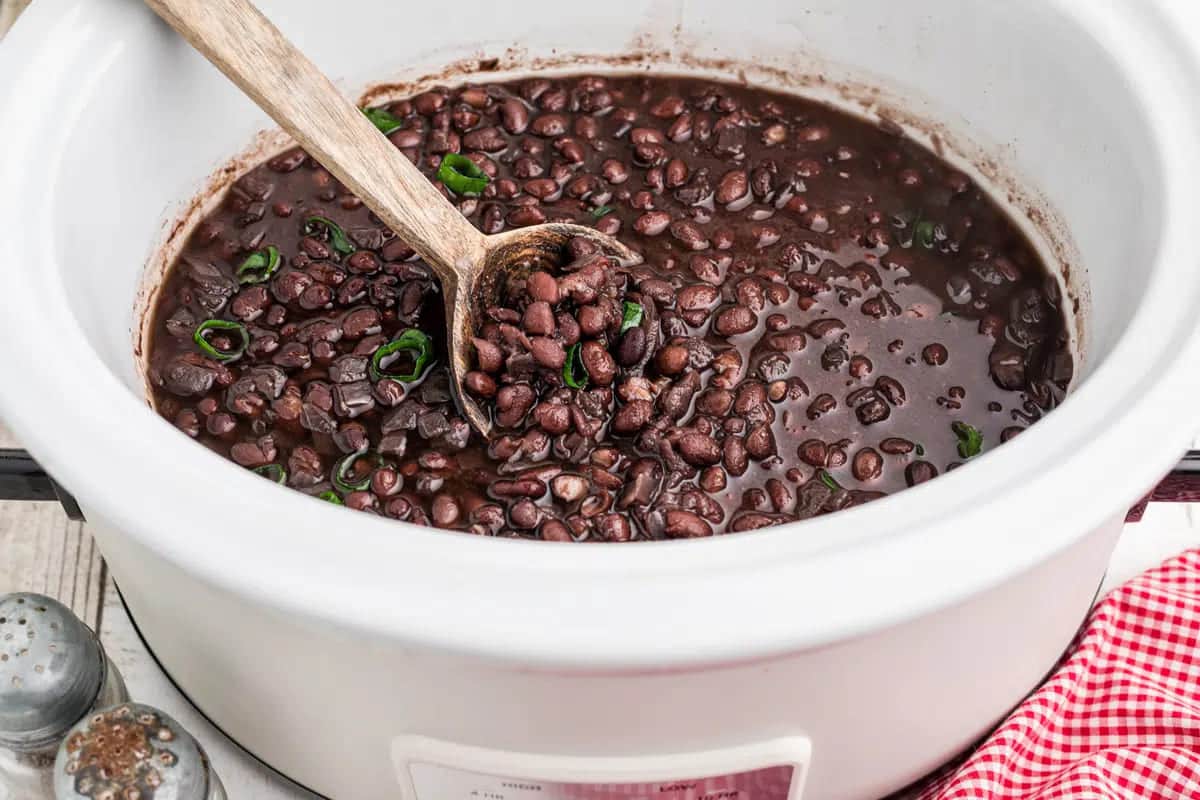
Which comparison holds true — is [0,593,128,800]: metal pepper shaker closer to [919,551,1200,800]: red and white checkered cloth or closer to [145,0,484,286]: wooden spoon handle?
[145,0,484,286]: wooden spoon handle

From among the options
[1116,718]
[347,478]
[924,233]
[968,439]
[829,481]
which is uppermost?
[347,478]

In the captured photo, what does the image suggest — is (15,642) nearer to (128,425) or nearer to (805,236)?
(128,425)

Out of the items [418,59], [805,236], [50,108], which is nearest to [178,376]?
[50,108]

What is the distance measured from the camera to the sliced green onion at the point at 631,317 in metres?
2.21

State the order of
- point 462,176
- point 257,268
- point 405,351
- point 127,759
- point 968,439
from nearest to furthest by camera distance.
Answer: point 127,759, point 968,439, point 405,351, point 257,268, point 462,176

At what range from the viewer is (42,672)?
203 cm

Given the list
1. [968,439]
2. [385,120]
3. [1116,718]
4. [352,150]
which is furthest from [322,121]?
[1116,718]

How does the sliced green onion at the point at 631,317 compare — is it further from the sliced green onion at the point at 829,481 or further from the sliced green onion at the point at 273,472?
the sliced green onion at the point at 273,472

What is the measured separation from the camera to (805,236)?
2.46 m

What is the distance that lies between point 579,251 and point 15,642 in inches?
44.3

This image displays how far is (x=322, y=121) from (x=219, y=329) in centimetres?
43

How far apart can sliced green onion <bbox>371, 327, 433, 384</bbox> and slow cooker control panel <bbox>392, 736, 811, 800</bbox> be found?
671mm

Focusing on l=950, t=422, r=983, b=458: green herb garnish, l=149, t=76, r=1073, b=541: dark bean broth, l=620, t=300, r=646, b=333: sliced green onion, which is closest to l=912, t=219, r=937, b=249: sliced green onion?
l=149, t=76, r=1073, b=541: dark bean broth

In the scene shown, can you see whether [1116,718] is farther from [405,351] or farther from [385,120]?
[385,120]
